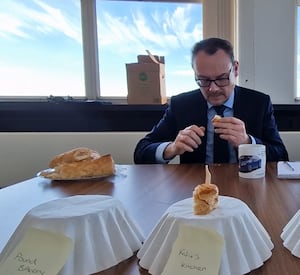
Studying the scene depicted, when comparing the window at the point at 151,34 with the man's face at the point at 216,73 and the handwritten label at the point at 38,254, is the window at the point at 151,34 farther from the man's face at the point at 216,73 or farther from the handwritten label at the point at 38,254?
the handwritten label at the point at 38,254

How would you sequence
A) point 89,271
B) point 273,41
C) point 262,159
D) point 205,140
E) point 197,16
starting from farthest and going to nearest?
point 197,16 → point 273,41 → point 205,140 → point 262,159 → point 89,271

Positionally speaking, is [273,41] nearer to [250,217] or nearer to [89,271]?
[250,217]

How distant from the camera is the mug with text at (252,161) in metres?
1.10

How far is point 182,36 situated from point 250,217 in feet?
7.74

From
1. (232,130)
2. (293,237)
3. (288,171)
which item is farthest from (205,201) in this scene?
(232,130)

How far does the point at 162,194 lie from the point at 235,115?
0.90 metres

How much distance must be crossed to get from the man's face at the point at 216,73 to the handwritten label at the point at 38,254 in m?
1.28

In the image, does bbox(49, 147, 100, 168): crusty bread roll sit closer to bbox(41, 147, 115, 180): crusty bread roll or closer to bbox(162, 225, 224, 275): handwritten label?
bbox(41, 147, 115, 180): crusty bread roll

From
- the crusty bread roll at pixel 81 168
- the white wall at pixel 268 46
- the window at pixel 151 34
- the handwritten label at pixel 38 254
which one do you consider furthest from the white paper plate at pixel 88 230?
the window at pixel 151 34

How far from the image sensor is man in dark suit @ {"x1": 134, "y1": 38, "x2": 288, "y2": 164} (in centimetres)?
159

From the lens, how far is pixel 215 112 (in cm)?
174

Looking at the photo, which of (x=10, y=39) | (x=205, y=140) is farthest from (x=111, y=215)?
(x=10, y=39)

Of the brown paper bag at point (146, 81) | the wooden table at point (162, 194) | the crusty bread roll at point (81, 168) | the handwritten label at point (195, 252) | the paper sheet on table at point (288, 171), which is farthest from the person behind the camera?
the brown paper bag at point (146, 81)

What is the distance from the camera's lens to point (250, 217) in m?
0.53
